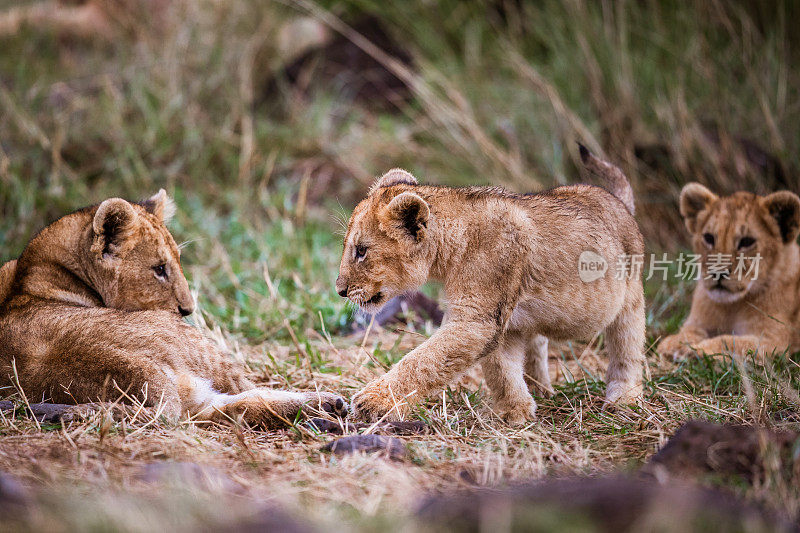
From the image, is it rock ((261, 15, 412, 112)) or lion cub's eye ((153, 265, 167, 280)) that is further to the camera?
rock ((261, 15, 412, 112))

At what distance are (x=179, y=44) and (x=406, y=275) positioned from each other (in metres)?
7.08

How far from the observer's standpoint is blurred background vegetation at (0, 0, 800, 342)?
7.87 metres

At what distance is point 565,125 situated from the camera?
28.2 ft

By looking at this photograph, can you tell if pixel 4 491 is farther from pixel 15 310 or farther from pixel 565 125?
pixel 565 125

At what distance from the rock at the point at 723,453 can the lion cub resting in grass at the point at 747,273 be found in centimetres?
277

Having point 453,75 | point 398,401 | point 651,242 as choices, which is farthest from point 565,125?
point 398,401

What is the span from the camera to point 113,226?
494cm

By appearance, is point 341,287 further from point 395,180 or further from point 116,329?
point 116,329

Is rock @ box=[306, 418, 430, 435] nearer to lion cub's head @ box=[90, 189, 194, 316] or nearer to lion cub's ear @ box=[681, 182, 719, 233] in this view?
lion cub's head @ box=[90, 189, 194, 316]

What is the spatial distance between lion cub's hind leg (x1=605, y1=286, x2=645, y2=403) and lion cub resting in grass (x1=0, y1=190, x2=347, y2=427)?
169cm

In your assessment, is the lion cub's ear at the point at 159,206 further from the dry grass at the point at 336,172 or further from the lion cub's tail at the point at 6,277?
the lion cub's tail at the point at 6,277

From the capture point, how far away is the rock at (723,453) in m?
3.21

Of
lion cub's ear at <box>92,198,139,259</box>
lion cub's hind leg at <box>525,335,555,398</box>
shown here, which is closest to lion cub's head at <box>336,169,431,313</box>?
lion cub's hind leg at <box>525,335,555,398</box>

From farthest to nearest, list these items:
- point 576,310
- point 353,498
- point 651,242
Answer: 1. point 651,242
2. point 576,310
3. point 353,498
